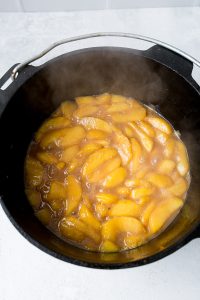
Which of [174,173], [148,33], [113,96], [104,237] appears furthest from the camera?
[148,33]

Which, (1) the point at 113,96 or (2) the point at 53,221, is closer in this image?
(2) the point at 53,221

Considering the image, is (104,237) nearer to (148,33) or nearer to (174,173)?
(174,173)

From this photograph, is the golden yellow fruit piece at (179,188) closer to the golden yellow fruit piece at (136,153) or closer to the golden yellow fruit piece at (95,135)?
the golden yellow fruit piece at (136,153)

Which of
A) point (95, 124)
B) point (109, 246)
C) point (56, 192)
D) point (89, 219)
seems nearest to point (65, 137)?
point (95, 124)

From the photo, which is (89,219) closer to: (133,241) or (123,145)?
(133,241)

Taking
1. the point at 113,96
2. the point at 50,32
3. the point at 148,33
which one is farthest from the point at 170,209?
the point at 50,32

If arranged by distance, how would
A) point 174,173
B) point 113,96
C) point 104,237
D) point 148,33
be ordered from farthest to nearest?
point 148,33, point 113,96, point 174,173, point 104,237

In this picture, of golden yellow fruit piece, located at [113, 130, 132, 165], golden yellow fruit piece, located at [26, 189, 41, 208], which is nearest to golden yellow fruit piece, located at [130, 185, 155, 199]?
golden yellow fruit piece, located at [113, 130, 132, 165]

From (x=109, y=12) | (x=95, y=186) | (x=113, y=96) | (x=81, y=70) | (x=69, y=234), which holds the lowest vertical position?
(x=69, y=234)
